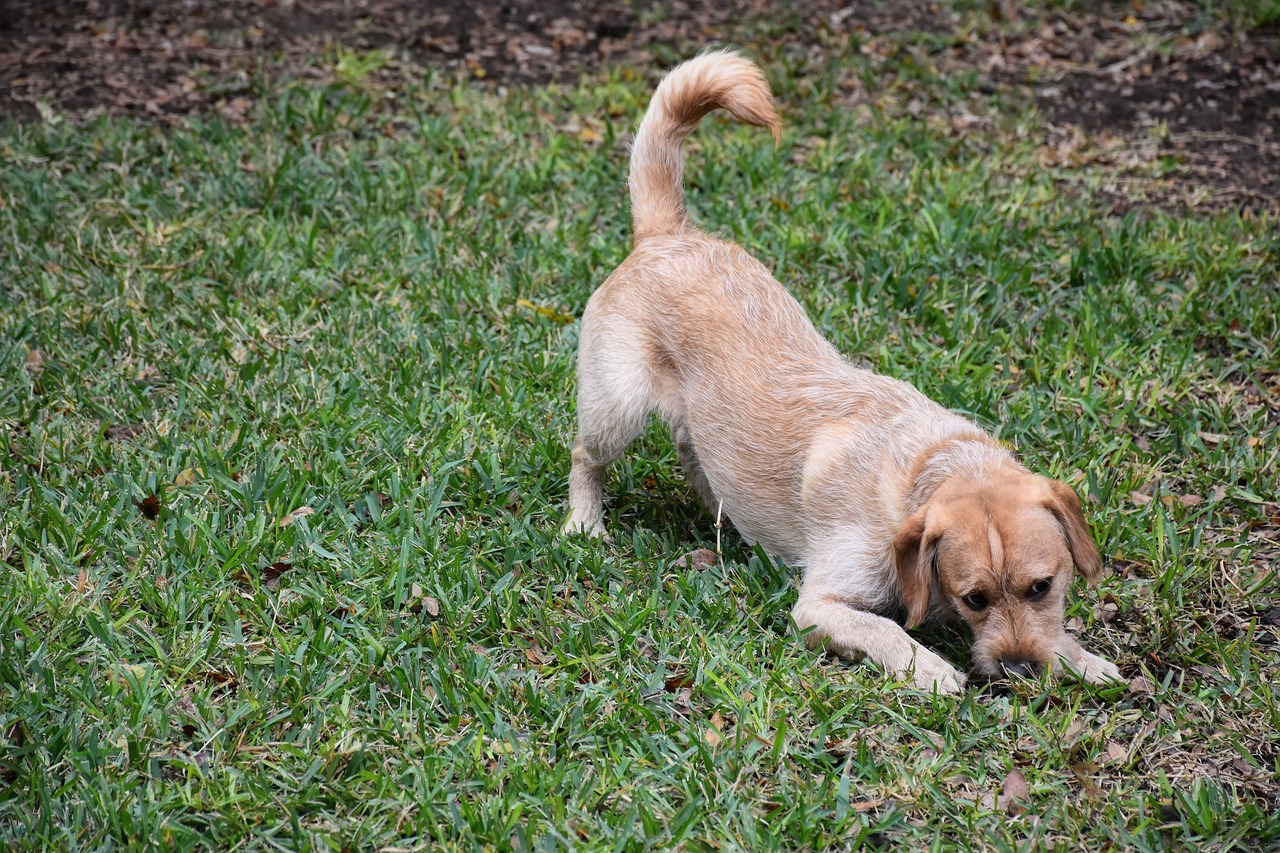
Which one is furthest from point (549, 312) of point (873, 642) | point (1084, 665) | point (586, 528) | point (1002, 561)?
point (1084, 665)

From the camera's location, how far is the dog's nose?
3867mm

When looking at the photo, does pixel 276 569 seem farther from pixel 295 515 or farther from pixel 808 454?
pixel 808 454

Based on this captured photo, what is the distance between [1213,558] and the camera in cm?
464

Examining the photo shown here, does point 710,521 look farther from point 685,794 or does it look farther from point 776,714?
point 685,794

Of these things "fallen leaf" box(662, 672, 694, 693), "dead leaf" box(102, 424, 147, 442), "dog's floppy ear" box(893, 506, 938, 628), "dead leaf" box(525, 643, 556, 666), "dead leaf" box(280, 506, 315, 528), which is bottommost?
"dead leaf" box(102, 424, 147, 442)

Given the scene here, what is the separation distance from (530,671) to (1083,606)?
2.04m

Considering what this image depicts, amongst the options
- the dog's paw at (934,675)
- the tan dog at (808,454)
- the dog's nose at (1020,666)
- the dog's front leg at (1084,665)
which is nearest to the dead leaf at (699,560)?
the tan dog at (808,454)

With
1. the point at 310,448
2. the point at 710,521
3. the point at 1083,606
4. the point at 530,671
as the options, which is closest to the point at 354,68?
the point at 310,448

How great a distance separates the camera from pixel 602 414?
4.98 m

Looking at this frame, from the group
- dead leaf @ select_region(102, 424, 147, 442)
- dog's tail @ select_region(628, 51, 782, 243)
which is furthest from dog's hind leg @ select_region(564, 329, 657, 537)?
dead leaf @ select_region(102, 424, 147, 442)

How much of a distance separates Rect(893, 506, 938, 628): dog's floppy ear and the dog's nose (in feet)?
0.98

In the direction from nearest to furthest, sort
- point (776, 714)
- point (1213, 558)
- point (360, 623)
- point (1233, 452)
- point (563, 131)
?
1. point (776, 714)
2. point (360, 623)
3. point (1213, 558)
4. point (1233, 452)
5. point (563, 131)

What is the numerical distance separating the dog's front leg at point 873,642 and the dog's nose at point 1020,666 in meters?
0.20

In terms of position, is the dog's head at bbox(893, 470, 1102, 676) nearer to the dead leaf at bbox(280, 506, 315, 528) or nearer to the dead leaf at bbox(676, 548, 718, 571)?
the dead leaf at bbox(676, 548, 718, 571)
